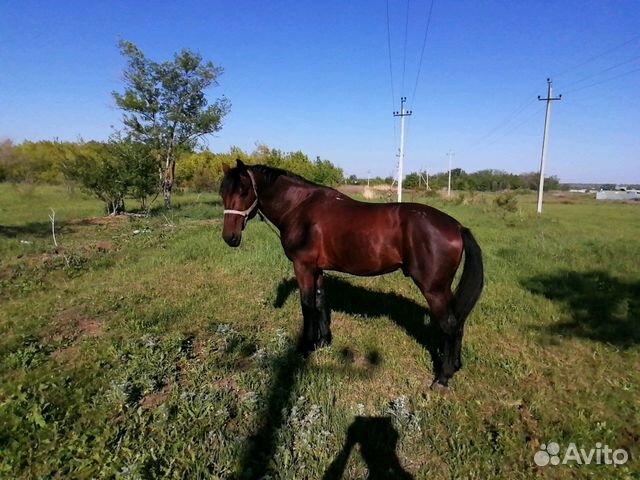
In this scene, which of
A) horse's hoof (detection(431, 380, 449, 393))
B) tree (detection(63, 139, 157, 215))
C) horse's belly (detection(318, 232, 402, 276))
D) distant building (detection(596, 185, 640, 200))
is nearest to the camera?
horse's hoof (detection(431, 380, 449, 393))

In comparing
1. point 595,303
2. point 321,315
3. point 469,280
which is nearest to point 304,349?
point 321,315

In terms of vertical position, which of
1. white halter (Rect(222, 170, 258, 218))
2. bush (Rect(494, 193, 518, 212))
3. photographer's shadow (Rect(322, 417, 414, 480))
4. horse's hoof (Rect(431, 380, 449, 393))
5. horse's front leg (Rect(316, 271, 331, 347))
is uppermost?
white halter (Rect(222, 170, 258, 218))

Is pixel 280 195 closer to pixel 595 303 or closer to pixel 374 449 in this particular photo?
pixel 374 449

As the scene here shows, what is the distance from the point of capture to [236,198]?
413 cm

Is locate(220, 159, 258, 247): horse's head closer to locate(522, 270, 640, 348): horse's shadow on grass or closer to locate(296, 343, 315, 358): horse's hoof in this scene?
locate(296, 343, 315, 358): horse's hoof

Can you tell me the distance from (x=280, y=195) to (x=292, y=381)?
1.98 meters

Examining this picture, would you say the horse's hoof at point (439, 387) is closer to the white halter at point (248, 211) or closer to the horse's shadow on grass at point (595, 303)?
the horse's shadow on grass at point (595, 303)

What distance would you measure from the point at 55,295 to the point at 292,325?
406 cm

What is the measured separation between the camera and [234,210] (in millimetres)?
4152

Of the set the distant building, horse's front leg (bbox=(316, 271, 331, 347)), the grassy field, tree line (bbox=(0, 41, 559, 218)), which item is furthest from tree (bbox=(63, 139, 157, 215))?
the distant building

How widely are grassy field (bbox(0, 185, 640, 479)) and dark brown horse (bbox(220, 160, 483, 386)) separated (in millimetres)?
551

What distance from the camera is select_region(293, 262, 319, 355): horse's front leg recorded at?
4.06 meters

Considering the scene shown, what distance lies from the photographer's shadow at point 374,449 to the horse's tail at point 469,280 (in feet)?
4.12

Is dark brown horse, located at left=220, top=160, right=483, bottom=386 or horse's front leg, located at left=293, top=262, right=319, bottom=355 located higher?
dark brown horse, located at left=220, top=160, right=483, bottom=386
